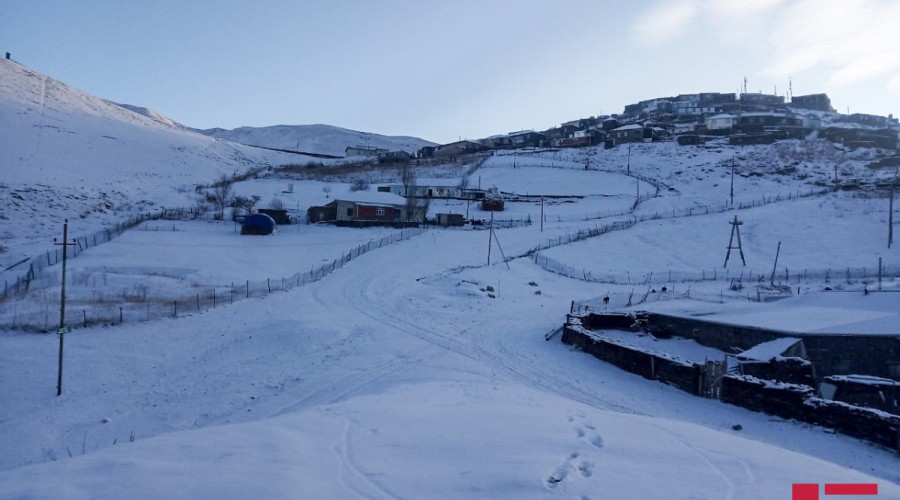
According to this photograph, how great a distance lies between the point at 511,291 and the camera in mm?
35156

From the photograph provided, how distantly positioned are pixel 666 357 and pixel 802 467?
9765 millimetres

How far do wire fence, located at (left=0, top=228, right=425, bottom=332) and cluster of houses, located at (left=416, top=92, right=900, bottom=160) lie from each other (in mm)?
76962

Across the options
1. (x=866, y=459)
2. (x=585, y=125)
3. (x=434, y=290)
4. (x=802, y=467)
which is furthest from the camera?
(x=585, y=125)

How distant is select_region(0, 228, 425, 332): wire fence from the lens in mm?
26219

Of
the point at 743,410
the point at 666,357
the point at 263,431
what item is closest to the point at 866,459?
the point at 743,410

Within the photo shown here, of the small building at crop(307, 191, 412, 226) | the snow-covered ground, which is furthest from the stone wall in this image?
the small building at crop(307, 191, 412, 226)

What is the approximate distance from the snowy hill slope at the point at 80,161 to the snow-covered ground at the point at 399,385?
1365 millimetres

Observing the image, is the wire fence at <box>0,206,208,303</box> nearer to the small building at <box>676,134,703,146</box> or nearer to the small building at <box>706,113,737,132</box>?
the small building at <box>676,134,703,146</box>

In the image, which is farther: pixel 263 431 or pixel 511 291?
pixel 511 291

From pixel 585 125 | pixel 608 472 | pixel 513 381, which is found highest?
pixel 585 125

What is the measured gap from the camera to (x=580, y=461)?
8.96 meters

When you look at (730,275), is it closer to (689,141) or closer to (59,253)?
(59,253)

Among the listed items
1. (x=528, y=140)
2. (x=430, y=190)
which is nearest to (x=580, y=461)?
(x=430, y=190)

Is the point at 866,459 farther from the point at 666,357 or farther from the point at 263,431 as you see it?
the point at 263,431
